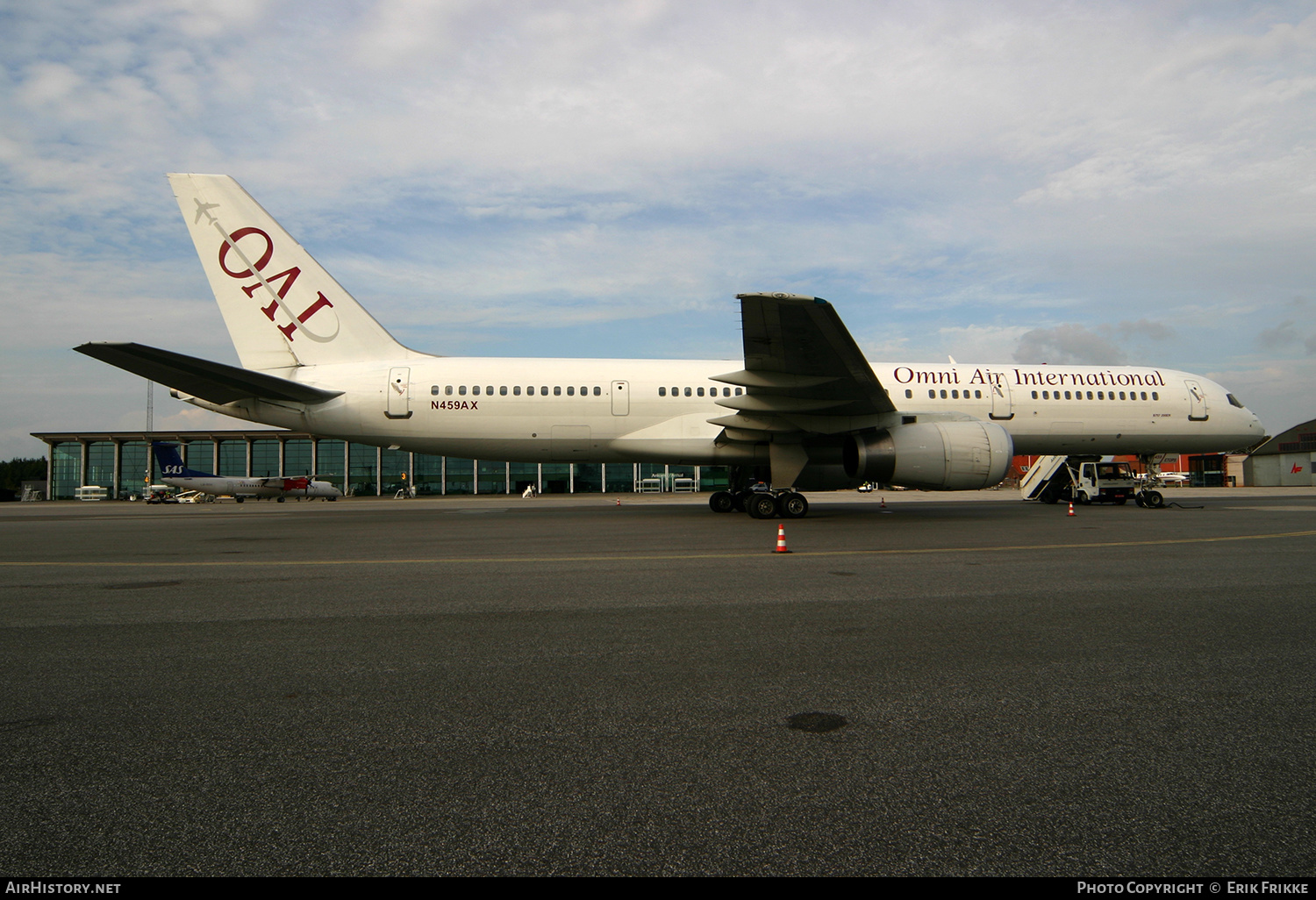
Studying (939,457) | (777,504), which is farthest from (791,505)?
(939,457)

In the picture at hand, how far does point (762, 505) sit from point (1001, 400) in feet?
24.6

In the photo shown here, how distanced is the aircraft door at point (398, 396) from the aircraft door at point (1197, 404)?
20.6 meters

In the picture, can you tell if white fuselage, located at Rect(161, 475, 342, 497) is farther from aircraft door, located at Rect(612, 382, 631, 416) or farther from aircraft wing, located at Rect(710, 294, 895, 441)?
aircraft wing, located at Rect(710, 294, 895, 441)

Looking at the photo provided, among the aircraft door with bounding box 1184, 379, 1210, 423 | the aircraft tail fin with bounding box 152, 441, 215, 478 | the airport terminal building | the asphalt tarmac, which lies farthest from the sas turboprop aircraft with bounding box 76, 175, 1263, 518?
the airport terminal building

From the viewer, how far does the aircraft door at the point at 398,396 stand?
1661cm

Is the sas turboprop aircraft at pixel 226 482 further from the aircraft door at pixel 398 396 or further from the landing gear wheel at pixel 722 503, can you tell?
the landing gear wheel at pixel 722 503

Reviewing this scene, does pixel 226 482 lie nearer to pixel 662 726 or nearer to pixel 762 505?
pixel 762 505

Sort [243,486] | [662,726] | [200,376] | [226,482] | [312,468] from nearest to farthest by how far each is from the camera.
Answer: [662,726]
[200,376]
[243,486]
[226,482]
[312,468]

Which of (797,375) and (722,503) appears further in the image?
(722,503)

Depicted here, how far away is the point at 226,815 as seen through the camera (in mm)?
2422

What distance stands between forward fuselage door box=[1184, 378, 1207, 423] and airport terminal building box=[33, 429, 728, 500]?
39986 millimetres

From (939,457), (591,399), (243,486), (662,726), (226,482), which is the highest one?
(591,399)

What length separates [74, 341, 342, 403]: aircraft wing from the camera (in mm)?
12312

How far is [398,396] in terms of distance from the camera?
16.6m
